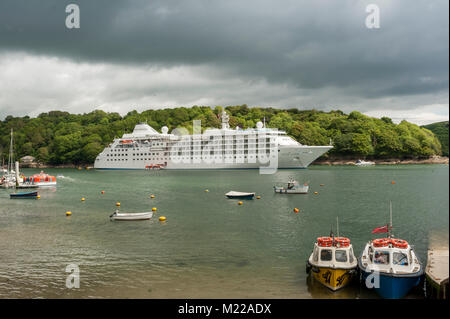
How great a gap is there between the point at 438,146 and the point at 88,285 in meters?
145

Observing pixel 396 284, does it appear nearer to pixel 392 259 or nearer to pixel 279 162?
Answer: pixel 392 259

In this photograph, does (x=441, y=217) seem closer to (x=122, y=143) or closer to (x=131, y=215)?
(x=131, y=215)

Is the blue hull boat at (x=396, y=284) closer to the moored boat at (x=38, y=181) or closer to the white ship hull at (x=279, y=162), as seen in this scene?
the moored boat at (x=38, y=181)

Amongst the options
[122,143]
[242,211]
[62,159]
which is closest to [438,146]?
[122,143]

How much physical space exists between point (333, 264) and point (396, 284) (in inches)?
86.2

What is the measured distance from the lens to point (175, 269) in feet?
54.2

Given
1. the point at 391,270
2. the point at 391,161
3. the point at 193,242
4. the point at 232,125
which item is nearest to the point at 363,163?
the point at 391,161

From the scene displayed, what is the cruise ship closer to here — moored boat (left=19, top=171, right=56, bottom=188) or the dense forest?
the dense forest

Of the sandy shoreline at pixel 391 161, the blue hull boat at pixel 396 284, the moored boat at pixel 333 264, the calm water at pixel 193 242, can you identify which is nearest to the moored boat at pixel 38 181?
the calm water at pixel 193 242

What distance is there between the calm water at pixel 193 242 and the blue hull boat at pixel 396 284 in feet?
1.51

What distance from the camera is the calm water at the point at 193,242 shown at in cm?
1431

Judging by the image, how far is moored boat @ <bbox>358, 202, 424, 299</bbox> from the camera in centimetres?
1252

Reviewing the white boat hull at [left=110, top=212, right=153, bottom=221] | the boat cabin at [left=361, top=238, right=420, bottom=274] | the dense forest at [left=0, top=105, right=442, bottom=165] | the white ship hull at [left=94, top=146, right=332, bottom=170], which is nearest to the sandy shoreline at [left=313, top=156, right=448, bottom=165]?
the dense forest at [left=0, top=105, right=442, bottom=165]

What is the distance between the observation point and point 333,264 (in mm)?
13695
